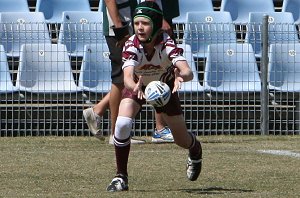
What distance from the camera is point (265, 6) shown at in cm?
1667

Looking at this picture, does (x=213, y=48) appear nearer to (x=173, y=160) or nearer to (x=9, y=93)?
(x=9, y=93)

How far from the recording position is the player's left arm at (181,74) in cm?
746

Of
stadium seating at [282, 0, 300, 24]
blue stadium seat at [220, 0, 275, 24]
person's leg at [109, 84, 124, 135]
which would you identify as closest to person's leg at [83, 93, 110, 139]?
person's leg at [109, 84, 124, 135]

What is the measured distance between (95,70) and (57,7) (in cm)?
314

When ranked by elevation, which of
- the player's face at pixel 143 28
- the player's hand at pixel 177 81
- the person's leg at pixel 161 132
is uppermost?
the player's face at pixel 143 28

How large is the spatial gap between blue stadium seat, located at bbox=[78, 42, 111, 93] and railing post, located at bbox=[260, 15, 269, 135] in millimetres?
2026

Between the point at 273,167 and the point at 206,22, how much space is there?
4670 millimetres

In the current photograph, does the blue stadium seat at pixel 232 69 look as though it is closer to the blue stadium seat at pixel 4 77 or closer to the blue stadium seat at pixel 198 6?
the blue stadium seat at pixel 4 77

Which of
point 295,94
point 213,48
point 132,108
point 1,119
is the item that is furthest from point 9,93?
point 132,108

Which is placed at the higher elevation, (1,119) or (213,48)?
(213,48)

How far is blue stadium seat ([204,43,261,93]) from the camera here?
45.0 ft

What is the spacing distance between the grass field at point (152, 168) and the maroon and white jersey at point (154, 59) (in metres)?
0.87

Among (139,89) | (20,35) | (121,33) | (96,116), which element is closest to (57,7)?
(20,35)

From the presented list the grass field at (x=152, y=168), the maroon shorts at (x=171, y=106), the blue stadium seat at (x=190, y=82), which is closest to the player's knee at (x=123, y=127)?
the maroon shorts at (x=171, y=106)
